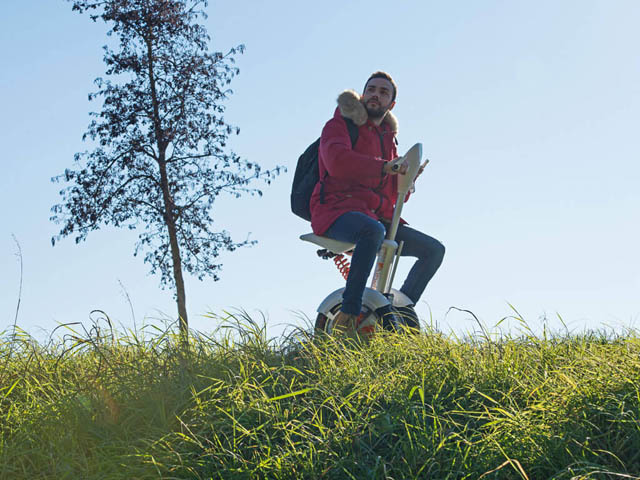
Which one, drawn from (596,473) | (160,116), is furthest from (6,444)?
(160,116)

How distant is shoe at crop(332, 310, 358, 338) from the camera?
17.5 feet

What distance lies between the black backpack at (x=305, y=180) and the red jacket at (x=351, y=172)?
0.45ft

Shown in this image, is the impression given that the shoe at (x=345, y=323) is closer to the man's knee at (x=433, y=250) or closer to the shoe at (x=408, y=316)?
the shoe at (x=408, y=316)

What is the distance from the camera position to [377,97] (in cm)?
579

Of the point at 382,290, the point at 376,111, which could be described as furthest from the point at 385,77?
the point at 382,290

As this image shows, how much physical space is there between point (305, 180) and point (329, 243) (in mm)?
637

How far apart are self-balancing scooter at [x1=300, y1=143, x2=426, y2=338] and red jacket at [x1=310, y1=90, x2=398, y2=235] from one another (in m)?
0.16

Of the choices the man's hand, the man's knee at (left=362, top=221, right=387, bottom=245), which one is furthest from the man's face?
the man's knee at (left=362, top=221, right=387, bottom=245)

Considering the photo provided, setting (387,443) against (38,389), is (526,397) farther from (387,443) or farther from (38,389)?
(38,389)

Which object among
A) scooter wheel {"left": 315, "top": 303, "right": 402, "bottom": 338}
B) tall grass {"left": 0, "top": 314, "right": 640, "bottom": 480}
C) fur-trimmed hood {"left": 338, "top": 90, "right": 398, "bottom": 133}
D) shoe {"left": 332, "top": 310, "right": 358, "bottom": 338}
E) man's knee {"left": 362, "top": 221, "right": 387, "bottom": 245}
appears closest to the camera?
tall grass {"left": 0, "top": 314, "right": 640, "bottom": 480}

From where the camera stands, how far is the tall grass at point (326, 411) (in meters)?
3.24

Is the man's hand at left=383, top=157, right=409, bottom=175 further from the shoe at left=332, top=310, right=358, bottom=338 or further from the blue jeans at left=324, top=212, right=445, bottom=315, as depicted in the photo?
the shoe at left=332, top=310, right=358, bottom=338

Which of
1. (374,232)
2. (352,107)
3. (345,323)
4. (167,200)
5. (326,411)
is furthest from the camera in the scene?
(167,200)

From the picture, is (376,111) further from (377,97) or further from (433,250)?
(433,250)
